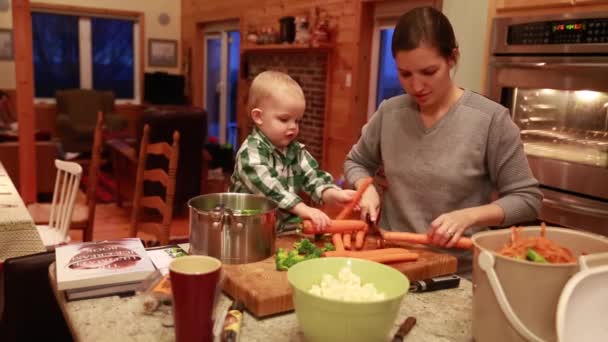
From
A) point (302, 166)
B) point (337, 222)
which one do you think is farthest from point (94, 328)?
point (302, 166)

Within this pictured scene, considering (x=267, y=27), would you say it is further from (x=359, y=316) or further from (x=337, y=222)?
(x=359, y=316)

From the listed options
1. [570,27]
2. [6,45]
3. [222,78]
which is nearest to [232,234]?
[570,27]

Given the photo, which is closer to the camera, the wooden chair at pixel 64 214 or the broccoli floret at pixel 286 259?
the broccoli floret at pixel 286 259

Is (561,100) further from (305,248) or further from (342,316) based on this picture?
(342,316)

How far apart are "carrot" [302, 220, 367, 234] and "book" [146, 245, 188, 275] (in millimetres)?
318

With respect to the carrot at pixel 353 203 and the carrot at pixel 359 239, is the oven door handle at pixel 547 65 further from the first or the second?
the carrot at pixel 359 239

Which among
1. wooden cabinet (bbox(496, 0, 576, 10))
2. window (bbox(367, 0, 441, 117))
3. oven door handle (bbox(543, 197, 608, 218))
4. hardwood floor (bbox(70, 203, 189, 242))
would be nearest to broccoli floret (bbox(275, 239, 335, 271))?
oven door handle (bbox(543, 197, 608, 218))

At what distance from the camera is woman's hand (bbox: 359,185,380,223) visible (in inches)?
58.1

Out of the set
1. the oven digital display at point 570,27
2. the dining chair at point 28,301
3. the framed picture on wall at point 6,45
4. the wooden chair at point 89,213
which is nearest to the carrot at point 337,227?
the dining chair at point 28,301

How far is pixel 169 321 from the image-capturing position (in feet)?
3.41

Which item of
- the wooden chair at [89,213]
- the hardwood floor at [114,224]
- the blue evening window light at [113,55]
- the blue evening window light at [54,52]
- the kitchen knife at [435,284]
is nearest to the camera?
the kitchen knife at [435,284]

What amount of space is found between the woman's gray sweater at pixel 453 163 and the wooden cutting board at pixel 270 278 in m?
0.20

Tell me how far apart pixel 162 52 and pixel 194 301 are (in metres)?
8.55

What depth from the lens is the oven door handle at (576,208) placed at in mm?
2418
